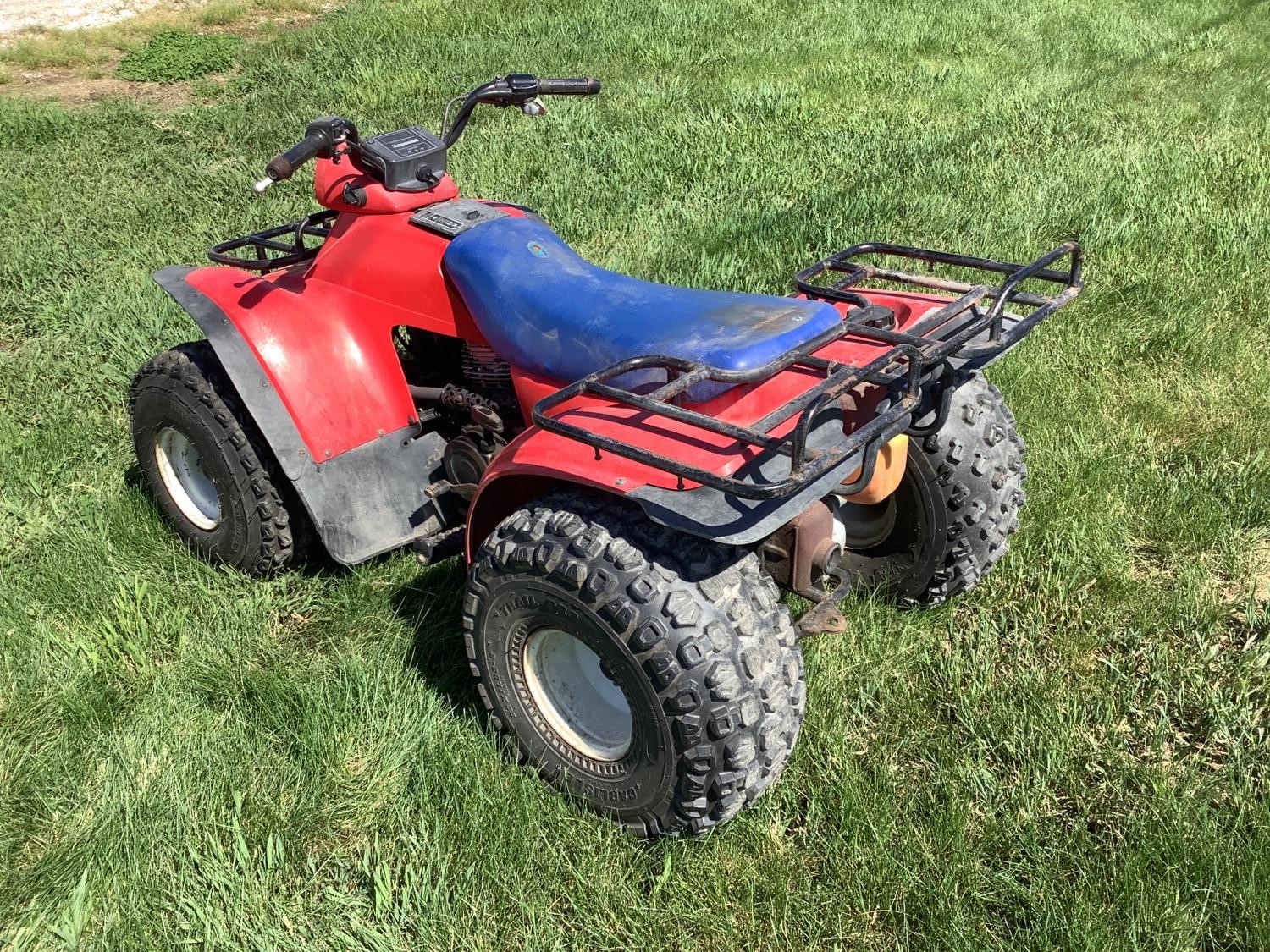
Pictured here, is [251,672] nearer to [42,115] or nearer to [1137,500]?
[1137,500]

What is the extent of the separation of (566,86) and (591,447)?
1.57m

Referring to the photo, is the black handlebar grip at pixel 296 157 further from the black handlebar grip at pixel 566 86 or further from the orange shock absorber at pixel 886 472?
the orange shock absorber at pixel 886 472

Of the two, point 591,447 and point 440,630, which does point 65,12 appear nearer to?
point 440,630

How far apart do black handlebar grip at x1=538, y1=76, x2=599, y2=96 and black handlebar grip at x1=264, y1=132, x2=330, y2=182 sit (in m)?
0.74

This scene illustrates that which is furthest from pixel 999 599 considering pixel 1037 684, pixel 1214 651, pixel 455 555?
pixel 455 555

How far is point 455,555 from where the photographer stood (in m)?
3.35

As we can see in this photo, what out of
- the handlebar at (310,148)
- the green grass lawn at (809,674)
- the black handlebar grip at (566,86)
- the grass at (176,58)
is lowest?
the green grass lawn at (809,674)

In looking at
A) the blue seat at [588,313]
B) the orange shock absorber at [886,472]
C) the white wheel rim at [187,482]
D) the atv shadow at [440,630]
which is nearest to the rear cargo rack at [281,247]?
the white wheel rim at [187,482]

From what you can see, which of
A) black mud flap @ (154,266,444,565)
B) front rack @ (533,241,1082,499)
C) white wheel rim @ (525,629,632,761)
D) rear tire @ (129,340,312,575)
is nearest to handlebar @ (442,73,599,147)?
black mud flap @ (154,266,444,565)

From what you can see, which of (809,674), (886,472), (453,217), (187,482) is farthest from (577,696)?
(187,482)

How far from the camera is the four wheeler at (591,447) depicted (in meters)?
2.20

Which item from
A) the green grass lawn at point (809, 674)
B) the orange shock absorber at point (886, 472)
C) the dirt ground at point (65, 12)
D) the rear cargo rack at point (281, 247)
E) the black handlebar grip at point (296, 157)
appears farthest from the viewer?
the dirt ground at point (65, 12)

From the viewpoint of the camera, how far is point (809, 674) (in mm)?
2914

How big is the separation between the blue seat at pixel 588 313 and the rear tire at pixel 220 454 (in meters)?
0.88
